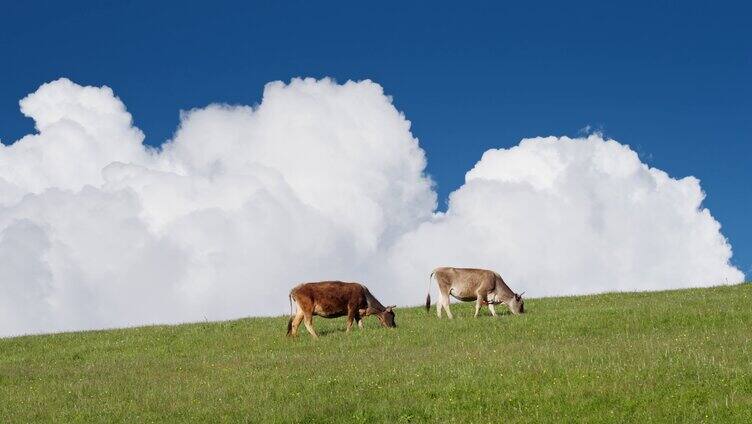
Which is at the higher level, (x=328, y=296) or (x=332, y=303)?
(x=328, y=296)

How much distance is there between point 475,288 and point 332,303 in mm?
6918

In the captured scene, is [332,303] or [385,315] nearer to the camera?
[332,303]

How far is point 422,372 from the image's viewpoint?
1881cm

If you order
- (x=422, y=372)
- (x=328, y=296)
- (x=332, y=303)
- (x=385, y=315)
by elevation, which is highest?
(x=328, y=296)

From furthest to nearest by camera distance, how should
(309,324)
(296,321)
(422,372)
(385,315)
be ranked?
(385,315), (296,321), (309,324), (422,372)

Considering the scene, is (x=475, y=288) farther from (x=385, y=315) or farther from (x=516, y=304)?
(x=385, y=315)

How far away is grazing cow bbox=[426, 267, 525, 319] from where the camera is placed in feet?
107

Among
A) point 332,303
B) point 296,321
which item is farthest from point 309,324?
point 332,303

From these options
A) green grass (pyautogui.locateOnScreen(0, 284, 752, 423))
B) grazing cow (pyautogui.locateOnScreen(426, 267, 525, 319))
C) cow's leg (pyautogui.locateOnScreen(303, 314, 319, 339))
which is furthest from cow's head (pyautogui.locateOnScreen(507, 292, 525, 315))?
cow's leg (pyautogui.locateOnScreen(303, 314, 319, 339))

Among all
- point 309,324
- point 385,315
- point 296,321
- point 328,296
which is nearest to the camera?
point 309,324

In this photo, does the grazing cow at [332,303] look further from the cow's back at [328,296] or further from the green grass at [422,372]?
the green grass at [422,372]

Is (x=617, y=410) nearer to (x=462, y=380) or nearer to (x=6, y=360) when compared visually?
(x=462, y=380)

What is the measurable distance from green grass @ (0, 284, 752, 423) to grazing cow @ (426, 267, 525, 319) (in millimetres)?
1750

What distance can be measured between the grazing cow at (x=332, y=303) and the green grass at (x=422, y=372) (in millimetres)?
679
